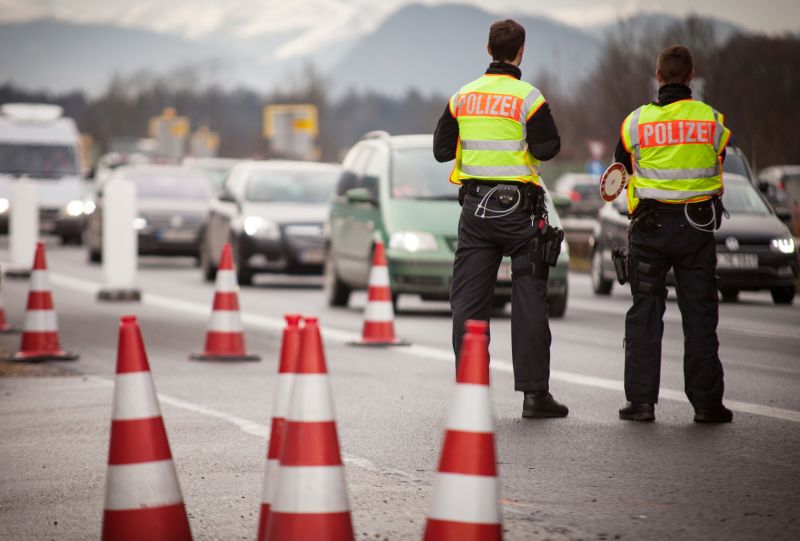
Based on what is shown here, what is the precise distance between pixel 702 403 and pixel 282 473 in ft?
13.3

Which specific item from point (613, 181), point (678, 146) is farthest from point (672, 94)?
point (613, 181)

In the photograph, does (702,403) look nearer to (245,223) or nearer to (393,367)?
(393,367)

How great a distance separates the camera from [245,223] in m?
21.2

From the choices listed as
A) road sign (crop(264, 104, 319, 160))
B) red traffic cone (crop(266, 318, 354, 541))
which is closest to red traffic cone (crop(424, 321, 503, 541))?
red traffic cone (crop(266, 318, 354, 541))

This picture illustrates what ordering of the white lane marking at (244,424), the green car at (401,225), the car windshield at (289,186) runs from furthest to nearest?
the car windshield at (289,186) < the green car at (401,225) < the white lane marking at (244,424)

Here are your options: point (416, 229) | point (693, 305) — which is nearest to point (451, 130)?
point (693, 305)

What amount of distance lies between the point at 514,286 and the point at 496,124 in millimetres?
845

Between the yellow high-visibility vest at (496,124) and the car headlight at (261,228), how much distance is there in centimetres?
1276

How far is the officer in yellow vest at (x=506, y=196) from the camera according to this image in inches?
326

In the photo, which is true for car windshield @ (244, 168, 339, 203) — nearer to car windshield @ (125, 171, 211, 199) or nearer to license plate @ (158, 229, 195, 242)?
license plate @ (158, 229, 195, 242)

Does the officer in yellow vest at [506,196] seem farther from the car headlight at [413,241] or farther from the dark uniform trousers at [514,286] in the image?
the car headlight at [413,241]

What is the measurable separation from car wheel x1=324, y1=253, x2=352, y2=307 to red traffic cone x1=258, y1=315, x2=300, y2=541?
39.6ft

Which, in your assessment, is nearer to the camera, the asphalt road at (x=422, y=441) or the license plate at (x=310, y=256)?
the asphalt road at (x=422, y=441)

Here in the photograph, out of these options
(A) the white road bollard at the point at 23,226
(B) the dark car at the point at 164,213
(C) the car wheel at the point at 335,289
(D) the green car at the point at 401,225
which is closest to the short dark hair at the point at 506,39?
(D) the green car at the point at 401,225
